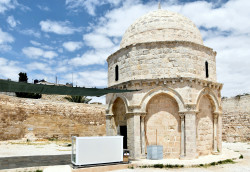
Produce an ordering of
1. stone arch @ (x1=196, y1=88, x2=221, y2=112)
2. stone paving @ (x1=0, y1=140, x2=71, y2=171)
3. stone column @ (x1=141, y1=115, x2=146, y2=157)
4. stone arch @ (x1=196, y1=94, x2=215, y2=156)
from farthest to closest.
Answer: stone arch @ (x1=196, y1=94, x2=215, y2=156)
stone arch @ (x1=196, y1=88, x2=221, y2=112)
stone column @ (x1=141, y1=115, x2=146, y2=157)
stone paving @ (x1=0, y1=140, x2=71, y2=171)

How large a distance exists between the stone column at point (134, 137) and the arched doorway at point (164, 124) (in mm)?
541

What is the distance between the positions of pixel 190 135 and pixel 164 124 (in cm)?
130

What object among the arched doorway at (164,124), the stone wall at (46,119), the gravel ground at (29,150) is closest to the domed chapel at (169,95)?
the arched doorway at (164,124)

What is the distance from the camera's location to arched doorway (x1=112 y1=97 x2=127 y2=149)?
12297mm

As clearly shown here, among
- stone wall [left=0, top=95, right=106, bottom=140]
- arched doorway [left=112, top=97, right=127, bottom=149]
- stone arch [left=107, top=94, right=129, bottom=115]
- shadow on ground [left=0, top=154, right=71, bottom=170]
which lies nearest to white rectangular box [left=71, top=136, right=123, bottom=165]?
shadow on ground [left=0, top=154, right=71, bottom=170]

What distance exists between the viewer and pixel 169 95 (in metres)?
10.9

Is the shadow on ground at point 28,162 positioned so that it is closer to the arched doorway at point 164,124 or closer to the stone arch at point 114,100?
the stone arch at point 114,100

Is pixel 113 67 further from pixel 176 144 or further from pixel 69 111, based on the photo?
pixel 69 111

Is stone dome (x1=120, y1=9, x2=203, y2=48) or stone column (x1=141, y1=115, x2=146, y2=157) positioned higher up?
stone dome (x1=120, y1=9, x2=203, y2=48)

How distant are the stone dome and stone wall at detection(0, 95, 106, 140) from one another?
13612 mm

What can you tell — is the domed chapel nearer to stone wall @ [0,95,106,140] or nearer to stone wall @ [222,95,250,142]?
stone wall @ [222,95,250,142]

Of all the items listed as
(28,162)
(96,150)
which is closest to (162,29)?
(96,150)

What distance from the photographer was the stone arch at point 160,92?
10.7 m

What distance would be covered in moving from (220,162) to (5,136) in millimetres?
17588
